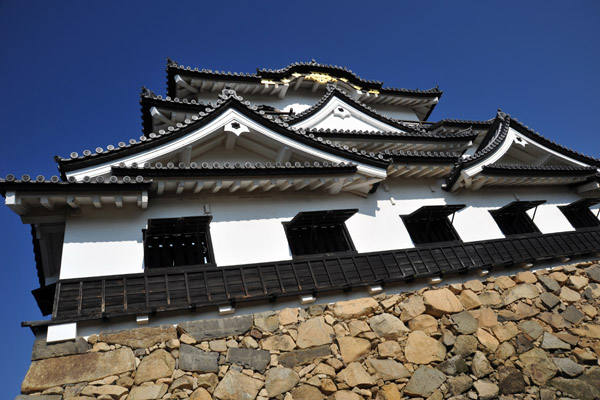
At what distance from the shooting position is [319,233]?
8.39 m

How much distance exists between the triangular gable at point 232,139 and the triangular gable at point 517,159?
2.89 metres

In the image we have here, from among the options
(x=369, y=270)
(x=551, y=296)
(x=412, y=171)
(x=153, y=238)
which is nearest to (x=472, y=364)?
(x=369, y=270)

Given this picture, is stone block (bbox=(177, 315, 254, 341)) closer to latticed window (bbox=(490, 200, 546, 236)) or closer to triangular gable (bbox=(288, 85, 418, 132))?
triangular gable (bbox=(288, 85, 418, 132))

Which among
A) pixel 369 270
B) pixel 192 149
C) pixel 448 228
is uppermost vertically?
pixel 192 149

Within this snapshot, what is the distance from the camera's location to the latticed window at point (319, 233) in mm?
8039

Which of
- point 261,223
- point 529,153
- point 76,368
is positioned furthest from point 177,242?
point 529,153

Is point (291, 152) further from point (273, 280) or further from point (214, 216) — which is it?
point (273, 280)

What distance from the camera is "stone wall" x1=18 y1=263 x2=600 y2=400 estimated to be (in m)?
5.52

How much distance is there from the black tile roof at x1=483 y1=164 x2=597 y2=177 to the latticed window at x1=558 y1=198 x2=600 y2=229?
92 cm

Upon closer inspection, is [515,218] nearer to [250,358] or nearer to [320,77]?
[250,358]

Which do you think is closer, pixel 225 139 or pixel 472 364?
pixel 472 364

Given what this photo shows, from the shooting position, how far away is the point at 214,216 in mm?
7777

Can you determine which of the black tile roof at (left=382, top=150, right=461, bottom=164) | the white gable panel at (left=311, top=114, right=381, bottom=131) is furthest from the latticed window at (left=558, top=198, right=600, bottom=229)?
the white gable panel at (left=311, top=114, right=381, bottom=131)

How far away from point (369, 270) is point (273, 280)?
Answer: 6.84 feet
